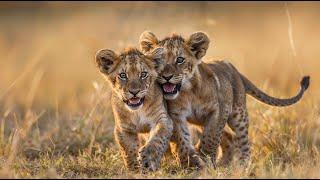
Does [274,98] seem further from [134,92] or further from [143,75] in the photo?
[134,92]

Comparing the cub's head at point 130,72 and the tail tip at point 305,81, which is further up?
the cub's head at point 130,72

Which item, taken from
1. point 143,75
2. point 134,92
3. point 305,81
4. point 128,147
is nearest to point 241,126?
point 305,81

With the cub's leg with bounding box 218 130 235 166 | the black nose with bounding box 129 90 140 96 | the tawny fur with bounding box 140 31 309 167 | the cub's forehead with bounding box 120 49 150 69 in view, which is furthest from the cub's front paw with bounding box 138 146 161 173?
the cub's leg with bounding box 218 130 235 166

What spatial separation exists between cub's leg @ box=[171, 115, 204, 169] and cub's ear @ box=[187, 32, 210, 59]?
25.2 inches

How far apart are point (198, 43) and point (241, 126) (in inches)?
43.9

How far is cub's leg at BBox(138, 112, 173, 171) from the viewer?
789 centimetres

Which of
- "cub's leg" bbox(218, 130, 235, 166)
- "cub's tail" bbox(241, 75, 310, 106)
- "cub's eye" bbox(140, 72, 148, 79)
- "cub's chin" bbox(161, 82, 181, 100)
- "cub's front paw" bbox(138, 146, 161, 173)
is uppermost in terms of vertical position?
"cub's eye" bbox(140, 72, 148, 79)

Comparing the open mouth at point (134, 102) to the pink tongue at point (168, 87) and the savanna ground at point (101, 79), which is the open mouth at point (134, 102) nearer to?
the pink tongue at point (168, 87)

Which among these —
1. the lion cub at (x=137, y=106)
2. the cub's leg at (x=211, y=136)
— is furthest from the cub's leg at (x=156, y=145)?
the cub's leg at (x=211, y=136)

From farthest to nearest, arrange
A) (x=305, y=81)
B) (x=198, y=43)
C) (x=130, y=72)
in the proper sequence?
(x=305, y=81) < (x=198, y=43) < (x=130, y=72)

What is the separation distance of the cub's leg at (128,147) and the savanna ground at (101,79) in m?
0.11

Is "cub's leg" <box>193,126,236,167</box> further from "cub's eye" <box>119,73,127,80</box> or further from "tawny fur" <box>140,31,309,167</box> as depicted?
"cub's eye" <box>119,73,127,80</box>

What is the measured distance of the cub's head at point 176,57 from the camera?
8.20 m

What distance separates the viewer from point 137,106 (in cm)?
792
